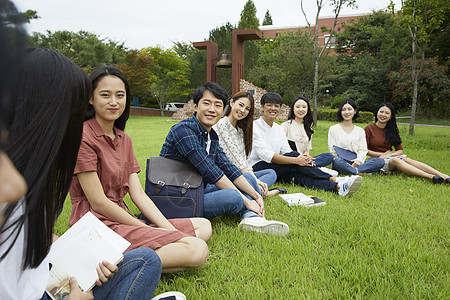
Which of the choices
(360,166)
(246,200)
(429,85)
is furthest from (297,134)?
(429,85)

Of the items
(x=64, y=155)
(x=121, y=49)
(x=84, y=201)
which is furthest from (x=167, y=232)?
(x=121, y=49)

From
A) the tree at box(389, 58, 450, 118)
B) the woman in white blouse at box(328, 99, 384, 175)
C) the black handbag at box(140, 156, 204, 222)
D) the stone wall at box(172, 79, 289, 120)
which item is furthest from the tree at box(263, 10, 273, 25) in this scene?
the black handbag at box(140, 156, 204, 222)

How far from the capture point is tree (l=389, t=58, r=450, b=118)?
18594 mm

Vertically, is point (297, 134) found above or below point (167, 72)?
below

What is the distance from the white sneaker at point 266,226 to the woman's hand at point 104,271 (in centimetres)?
140

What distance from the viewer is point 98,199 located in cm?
183

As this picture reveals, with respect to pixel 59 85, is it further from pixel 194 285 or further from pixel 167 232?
pixel 194 285

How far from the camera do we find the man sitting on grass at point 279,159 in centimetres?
402

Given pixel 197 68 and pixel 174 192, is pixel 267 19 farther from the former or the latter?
pixel 174 192

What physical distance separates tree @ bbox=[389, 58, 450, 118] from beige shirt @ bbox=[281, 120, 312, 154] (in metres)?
16.2

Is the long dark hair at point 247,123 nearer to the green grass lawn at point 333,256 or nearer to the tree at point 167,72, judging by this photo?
the green grass lawn at point 333,256

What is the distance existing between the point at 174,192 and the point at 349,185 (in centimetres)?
215

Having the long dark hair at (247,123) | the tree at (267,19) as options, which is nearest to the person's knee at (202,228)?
the long dark hair at (247,123)

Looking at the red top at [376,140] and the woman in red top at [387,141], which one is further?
the red top at [376,140]
